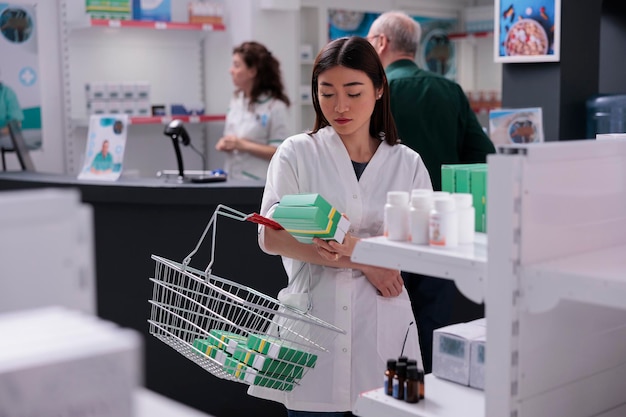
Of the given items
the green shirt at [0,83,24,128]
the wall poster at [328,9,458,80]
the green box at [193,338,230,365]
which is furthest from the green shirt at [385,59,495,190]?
the wall poster at [328,9,458,80]

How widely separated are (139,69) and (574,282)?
5446 millimetres

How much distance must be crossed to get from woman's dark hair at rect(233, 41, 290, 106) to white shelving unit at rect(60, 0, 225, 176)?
1138mm

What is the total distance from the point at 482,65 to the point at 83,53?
4808mm

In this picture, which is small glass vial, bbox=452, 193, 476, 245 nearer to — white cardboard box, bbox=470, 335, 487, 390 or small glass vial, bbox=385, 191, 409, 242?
small glass vial, bbox=385, 191, 409, 242

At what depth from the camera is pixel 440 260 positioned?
5.64 ft

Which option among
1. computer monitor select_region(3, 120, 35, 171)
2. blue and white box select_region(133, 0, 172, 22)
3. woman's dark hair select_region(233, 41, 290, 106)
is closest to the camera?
computer monitor select_region(3, 120, 35, 171)

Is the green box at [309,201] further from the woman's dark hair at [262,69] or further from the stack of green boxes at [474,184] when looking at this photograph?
the woman's dark hair at [262,69]

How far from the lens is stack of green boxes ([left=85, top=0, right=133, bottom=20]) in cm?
597

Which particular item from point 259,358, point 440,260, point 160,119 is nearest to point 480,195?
point 440,260

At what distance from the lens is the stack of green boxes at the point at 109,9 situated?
5.97m

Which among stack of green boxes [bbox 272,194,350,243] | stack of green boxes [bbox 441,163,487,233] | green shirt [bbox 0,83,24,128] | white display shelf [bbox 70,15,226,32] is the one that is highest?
white display shelf [bbox 70,15,226,32]

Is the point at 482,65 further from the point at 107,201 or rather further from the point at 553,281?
the point at 553,281

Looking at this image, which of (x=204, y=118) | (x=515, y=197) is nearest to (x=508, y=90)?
(x=204, y=118)

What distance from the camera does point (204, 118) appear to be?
651 centimetres
